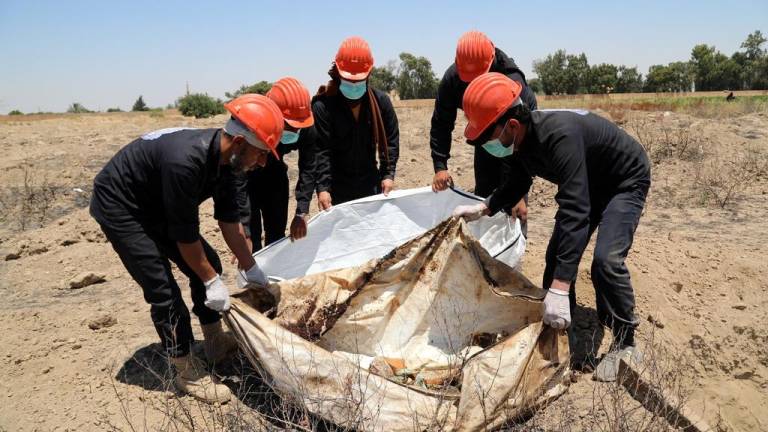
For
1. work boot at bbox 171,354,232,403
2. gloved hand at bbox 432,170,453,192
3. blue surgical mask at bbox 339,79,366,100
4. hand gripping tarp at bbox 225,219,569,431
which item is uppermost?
blue surgical mask at bbox 339,79,366,100

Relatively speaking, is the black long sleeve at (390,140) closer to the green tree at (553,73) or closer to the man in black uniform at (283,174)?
the man in black uniform at (283,174)

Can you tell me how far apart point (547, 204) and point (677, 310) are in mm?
2760

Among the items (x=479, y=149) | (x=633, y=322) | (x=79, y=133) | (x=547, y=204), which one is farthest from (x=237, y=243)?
(x=79, y=133)

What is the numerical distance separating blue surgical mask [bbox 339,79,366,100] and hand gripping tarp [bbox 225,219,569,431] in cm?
109

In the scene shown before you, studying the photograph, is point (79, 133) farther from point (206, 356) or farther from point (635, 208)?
point (635, 208)

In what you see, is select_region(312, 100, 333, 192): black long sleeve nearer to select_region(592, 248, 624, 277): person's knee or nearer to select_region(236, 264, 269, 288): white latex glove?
select_region(236, 264, 269, 288): white latex glove

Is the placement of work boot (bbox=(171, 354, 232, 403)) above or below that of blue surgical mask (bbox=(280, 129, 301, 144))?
below

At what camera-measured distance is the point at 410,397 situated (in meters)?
2.07

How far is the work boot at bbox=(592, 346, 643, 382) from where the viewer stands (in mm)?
2492

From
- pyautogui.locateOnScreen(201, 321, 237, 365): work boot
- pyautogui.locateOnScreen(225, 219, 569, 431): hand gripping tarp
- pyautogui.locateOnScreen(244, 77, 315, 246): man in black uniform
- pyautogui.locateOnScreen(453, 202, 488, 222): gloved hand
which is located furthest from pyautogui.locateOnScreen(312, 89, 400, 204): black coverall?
pyautogui.locateOnScreen(201, 321, 237, 365): work boot

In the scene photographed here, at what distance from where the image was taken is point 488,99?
2.18 metres

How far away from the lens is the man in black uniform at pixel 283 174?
9.62 feet

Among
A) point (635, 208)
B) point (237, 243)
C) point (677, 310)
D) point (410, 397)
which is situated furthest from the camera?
point (677, 310)

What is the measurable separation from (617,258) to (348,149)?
183cm
